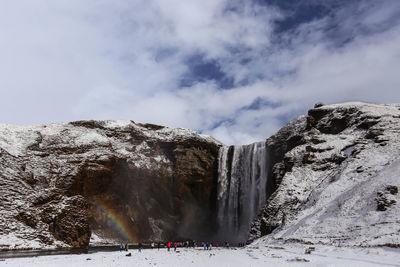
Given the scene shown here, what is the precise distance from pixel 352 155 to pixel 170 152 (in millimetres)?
42431

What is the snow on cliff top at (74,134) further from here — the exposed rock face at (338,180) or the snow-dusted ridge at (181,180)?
the exposed rock face at (338,180)

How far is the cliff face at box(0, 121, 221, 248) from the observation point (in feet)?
159

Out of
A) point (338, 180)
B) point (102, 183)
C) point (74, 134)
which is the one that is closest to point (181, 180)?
point (102, 183)

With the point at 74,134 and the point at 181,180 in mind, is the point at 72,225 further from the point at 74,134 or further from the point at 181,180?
the point at 181,180

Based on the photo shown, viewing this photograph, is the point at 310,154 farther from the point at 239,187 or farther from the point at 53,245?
the point at 53,245

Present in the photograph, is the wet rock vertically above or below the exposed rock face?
below

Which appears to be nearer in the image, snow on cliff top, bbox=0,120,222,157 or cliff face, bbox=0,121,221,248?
cliff face, bbox=0,121,221,248

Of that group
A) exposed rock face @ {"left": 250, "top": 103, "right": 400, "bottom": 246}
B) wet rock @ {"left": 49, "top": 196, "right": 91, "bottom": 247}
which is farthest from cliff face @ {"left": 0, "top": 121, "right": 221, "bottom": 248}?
exposed rock face @ {"left": 250, "top": 103, "right": 400, "bottom": 246}

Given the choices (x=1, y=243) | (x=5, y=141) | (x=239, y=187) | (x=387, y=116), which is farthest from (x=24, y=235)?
(x=387, y=116)

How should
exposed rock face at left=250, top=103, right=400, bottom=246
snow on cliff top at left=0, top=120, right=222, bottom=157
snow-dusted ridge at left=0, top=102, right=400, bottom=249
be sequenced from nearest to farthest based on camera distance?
1. exposed rock face at left=250, top=103, right=400, bottom=246
2. snow-dusted ridge at left=0, top=102, right=400, bottom=249
3. snow on cliff top at left=0, top=120, right=222, bottom=157

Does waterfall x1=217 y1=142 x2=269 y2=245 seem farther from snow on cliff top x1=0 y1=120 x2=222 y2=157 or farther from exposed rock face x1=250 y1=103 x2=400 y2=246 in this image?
snow on cliff top x1=0 y1=120 x2=222 y2=157

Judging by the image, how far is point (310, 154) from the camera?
50.5 metres

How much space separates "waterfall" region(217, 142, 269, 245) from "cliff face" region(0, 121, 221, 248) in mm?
3483

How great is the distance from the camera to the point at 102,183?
6188 cm
